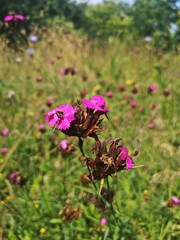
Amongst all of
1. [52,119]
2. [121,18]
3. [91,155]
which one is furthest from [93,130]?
[121,18]

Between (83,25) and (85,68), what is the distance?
1343 centimetres

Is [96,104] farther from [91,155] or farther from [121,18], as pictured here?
[121,18]

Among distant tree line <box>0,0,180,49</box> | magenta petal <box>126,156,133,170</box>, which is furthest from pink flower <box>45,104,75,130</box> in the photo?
distant tree line <box>0,0,180,49</box>

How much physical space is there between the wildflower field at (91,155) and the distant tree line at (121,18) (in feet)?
2.71

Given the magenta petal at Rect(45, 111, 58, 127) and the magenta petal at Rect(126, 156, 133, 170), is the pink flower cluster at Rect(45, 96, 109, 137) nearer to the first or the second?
the magenta petal at Rect(45, 111, 58, 127)

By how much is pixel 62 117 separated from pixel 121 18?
8174mm

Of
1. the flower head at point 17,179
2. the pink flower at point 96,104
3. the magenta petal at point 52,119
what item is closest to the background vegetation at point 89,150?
the flower head at point 17,179

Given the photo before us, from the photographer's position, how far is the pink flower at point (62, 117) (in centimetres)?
146

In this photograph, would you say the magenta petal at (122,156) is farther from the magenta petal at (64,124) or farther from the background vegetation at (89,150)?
the magenta petal at (64,124)

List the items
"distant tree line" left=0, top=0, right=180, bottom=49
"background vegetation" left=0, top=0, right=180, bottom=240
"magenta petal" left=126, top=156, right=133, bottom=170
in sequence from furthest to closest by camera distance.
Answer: "distant tree line" left=0, top=0, right=180, bottom=49 → "background vegetation" left=0, top=0, right=180, bottom=240 → "magenta petal" left=126, top=156, right=133, bottom=170

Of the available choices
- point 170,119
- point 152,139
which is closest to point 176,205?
point 152,139

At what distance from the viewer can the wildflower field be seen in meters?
1.52

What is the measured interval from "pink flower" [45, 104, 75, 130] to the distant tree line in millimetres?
2355

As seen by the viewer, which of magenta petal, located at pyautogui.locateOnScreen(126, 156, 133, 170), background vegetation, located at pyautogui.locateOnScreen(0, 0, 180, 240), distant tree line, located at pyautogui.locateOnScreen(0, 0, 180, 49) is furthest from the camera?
distant tree line, located at pyautogui.locateOnScreen(0, 0, 180, 49)
